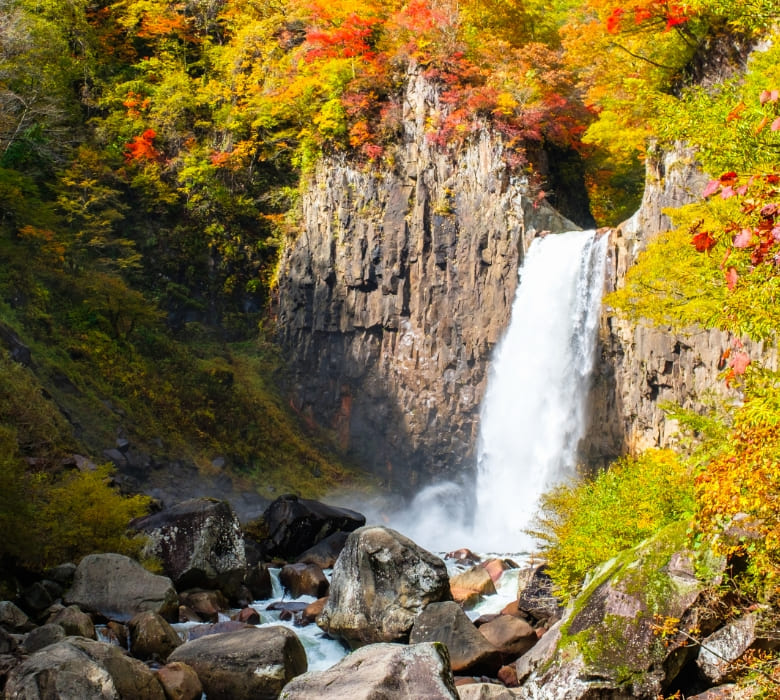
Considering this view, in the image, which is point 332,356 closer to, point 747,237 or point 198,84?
Answer: point 198,84

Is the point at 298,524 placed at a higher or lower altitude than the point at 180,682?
lower

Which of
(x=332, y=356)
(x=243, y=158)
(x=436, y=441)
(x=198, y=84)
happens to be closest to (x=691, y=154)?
(x=436, y=441)

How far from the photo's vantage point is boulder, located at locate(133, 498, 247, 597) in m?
14.1

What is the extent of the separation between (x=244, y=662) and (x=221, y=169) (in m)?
24.4

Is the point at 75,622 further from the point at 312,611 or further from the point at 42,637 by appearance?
the point at 312,611

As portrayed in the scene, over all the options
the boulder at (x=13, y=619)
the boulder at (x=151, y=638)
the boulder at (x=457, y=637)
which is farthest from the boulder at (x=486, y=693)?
the boulder at (x=13, y=619)

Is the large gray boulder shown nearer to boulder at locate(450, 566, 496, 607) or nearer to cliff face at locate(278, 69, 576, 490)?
boulder at locate(450, 566, 496, 607)

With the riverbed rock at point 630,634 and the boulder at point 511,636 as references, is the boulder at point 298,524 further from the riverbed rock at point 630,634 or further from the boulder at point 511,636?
the riverbed rock at point 630,634

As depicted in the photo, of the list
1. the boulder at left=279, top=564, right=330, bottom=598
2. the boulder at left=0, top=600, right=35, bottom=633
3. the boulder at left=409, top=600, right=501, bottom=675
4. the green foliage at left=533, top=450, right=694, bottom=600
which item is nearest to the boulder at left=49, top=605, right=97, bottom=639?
the boulder at left=0, top=600, right=35, bottom=633

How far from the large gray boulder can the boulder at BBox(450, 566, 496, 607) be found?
6.90 meters

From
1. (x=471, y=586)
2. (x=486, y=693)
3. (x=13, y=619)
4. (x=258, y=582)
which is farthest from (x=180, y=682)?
(x=471, y=586)

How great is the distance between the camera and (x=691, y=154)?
18359 mm

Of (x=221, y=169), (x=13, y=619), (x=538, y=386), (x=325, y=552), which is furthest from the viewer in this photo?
(x=221, y=169)

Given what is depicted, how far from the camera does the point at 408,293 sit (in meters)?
26.6
